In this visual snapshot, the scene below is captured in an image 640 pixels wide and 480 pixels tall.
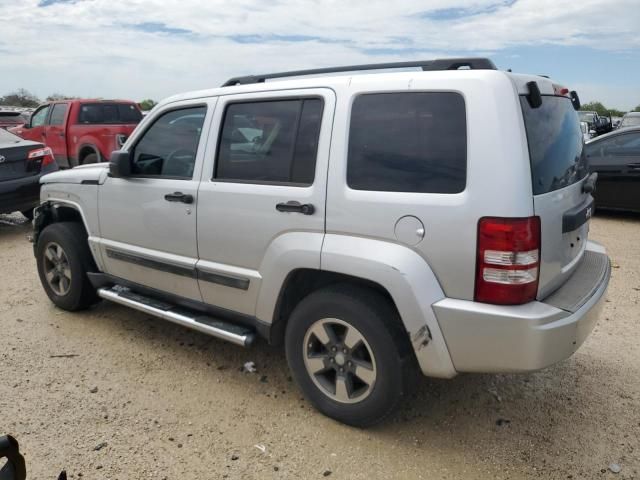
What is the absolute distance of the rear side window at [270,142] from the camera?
9.71ft

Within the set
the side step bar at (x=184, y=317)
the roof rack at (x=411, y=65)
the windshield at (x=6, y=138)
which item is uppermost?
the roof rack at (x=411, y=65)

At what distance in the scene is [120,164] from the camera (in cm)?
379

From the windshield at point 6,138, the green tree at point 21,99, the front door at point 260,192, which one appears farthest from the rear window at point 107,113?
the green tree at point 21,99

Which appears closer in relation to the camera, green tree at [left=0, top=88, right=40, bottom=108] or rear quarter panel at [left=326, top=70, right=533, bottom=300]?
rear quarter panel at [left=326, top=70, right=533, bottom=300]

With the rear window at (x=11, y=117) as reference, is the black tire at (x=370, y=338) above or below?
below

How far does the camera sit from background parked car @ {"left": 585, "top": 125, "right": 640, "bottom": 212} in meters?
8.11

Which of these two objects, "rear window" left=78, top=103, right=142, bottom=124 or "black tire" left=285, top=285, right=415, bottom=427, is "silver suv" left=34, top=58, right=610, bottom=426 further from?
"rear window" left=78, top=103, right=142, bottom=124

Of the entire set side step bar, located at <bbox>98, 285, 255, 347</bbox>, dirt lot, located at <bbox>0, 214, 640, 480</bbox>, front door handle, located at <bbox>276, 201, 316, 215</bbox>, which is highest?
front door handle, located at <bbox>276, 201, 316, 215</bbox>

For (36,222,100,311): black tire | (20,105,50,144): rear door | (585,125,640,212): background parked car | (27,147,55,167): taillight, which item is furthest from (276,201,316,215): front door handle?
(20,105,50,144): rear door

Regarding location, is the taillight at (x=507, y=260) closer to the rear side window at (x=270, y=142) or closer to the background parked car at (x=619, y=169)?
the rear side window at (x=270, y=142)

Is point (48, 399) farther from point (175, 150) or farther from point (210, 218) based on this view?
point (175, 150)

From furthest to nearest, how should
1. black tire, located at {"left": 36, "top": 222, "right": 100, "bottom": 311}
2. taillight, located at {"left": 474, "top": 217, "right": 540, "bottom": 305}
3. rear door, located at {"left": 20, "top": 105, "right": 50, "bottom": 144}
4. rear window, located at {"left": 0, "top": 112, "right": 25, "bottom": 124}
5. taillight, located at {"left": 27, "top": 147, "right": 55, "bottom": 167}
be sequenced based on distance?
1. rear window, located at {"left": 0, "top": 112, "right": 25, "bottom": 124}
2. rear door, located at {"left": 20, "top": 105, "right": 50, "bottom": 144}
3. taillight, located at {"left": 27, "top": 147, "right": 55, "bottom": 167}
4. black tire, located at {"left": 36, "top": 222, "right": 100, "bottom": 311}
5. taillight, located at {"left": 474, "top": 217, "right": 540, "bottom": 305}

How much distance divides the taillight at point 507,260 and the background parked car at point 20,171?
6.90 m

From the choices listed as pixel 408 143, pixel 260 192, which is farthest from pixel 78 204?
pixel 408 143
